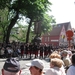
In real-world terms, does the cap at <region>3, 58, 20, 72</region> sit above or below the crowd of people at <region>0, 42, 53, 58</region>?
above

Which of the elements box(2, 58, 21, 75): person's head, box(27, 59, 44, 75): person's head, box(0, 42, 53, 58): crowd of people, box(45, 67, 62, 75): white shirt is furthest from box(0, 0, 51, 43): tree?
box(2, 58, 21, 75): person's head

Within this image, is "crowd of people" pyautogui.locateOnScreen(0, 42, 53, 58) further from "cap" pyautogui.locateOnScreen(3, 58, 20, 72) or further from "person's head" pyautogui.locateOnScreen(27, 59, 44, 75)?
"cap" pyautogui.locateOnScreen(3, 58, 20, 72)

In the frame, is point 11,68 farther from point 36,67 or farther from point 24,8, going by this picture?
point 24,8

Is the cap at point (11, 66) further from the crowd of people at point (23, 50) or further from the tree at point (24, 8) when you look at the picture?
the tree at point (24, 8)

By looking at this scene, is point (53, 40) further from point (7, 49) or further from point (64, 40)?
point (7, 49)

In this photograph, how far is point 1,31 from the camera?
50.4 meters

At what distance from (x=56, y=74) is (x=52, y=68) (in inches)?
8.7

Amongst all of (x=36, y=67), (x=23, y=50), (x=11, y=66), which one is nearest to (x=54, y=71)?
(x=36, y=67)

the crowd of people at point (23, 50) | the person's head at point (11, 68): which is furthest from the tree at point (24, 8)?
the person's head at point (11, 68)

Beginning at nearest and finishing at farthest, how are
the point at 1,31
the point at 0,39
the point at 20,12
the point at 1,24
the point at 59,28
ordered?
the point at 20,12, the point at 1,24, the point at 1,31, the point at 0,39, the point at 59,28

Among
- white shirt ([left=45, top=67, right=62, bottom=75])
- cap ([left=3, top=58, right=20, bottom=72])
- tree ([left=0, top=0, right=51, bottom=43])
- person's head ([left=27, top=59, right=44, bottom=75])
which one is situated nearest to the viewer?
cap ([left=3, top=58, right=20, bottom=72])

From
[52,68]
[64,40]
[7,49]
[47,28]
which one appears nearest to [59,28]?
[64,40]

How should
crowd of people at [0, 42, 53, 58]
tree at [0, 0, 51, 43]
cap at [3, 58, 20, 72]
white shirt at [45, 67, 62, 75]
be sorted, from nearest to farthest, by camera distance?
cap at [3, 58, 20, 72] → white shirt at [45, 67, 62, 75] → crowd of people at [0, 42, 53, 58] → tree at [0, 0, 51, 43]

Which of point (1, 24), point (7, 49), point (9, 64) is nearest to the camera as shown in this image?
point (9, 64)
